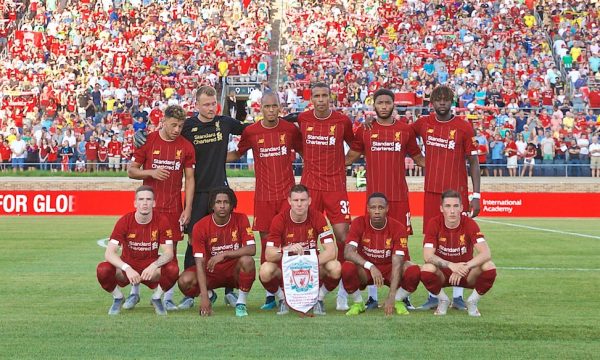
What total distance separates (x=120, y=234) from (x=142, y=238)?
0.22 m

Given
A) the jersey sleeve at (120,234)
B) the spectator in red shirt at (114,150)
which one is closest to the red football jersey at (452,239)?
the jersey sleeve at (120,234)

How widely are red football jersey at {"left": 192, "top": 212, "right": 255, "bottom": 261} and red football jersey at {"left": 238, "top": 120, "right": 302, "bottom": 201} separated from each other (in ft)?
2.49

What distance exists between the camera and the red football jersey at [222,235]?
10789mm

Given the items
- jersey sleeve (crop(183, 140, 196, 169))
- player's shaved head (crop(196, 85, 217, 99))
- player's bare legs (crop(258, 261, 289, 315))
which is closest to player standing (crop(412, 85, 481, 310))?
player's bare legs (crop(258, 261, 289, 315))

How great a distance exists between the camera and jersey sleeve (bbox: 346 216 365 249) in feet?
35.4

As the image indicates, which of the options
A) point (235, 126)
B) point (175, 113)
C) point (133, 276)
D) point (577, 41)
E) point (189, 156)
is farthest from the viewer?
point (577, 41)

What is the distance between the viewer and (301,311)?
10312mm

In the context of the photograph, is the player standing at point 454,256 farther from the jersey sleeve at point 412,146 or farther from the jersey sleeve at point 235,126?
the jersey sleeve at point 235,126

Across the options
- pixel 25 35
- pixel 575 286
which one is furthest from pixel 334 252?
pixel 25 35

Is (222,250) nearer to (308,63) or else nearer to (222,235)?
(222,235)

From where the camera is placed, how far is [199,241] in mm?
10703

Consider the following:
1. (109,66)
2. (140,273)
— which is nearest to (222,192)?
(140,273)

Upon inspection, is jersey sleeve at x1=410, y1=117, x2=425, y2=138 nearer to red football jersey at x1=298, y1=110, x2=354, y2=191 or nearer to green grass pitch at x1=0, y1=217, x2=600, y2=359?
red football jersey at x1=298, y1=110, x2=354, y2=191

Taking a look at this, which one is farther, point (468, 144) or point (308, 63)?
point (308, 63)
